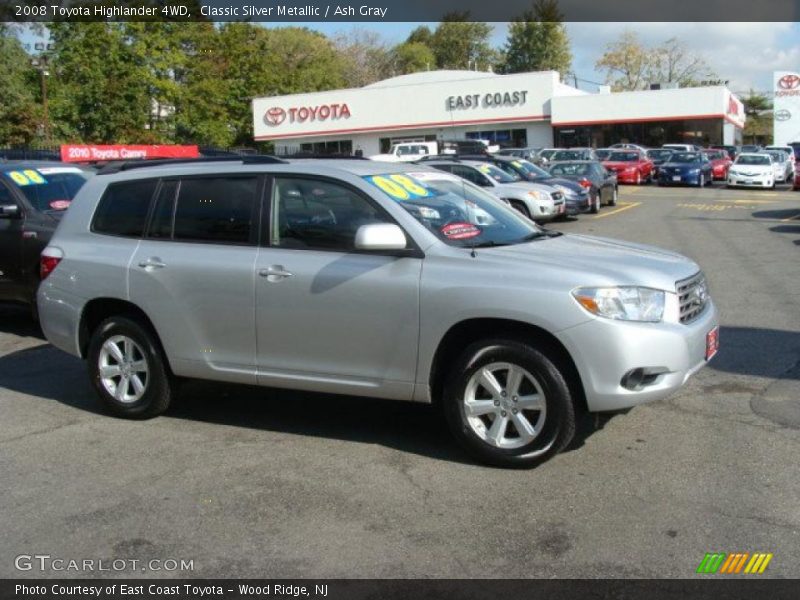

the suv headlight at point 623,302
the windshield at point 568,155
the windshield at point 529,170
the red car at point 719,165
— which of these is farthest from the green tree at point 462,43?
the suv headlight at point 623,302

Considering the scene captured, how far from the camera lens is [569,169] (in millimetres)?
24562

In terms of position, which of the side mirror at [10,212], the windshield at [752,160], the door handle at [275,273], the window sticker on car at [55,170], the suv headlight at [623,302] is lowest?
the suv headlight at [623,302]

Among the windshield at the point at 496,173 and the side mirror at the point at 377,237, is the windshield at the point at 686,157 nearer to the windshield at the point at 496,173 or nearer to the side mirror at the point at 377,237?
the windshield at the point at 496,173

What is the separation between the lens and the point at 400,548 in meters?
4.22

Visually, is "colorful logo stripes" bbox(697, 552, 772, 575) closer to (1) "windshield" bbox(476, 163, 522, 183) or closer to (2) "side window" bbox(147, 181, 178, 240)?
(2) "side window" bbox(147, 181, 178, 240)

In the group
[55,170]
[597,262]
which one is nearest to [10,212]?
[55,170]

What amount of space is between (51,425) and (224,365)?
149cm

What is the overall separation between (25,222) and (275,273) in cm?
479

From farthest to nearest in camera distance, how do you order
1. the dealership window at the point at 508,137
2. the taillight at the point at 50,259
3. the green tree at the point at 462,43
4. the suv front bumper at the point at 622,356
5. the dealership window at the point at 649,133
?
the green tree at the point at 462,43 < the dealership window at the point at 508,137 < the dealership window at the point at 649,133 < the taillight at the point at 50,259 < the suv front bumper at the point at 622,356

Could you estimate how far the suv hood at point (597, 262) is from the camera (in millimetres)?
4992

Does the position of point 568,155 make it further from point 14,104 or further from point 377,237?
point 377,237

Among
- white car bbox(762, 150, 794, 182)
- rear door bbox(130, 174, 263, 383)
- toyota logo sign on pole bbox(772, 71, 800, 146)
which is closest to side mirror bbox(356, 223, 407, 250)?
rear door bbox(130, 174, 263, 383)

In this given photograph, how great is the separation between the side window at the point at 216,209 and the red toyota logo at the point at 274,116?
53.0 metres
